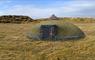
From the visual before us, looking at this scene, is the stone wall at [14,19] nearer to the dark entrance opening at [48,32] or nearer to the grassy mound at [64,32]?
the grassy mound at [64,32]

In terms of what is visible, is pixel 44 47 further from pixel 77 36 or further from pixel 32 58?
pixel 32 58

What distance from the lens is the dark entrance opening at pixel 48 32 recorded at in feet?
53.3

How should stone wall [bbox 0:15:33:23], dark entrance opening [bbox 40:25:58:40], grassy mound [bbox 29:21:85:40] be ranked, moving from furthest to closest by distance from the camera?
stone wall [bbox 0:15:33:23], grassy mound [bbox 29:21:85:40], dark entrance opening [bbox 40:25:58:40]

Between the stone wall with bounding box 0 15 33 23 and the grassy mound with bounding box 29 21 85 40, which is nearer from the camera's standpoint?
the grassy mound with bounding box 29 21 85 40

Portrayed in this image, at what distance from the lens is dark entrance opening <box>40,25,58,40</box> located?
16.2 m

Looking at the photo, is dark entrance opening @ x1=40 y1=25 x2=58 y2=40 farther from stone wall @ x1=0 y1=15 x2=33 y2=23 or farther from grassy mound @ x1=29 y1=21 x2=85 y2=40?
stone wall @ x1=0 y1=15 x2=33 y2=23

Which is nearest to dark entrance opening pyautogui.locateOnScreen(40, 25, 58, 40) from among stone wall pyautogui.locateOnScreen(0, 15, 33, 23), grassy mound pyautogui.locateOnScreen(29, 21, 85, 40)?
grassy mound pyautogui.locateOnScreen(29, 21, 85, 40)

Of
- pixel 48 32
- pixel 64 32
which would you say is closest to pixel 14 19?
pixel 64 32

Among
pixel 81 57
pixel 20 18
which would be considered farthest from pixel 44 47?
pixel 20 18

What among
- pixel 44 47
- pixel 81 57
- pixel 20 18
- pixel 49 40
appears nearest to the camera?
pixel 81 57

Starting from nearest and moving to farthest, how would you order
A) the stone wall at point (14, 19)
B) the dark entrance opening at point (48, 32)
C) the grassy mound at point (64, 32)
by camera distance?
the dark entrance opening at point (48, 32) < the grassy mound at point (64, 32) < the stone wall at point (14, 19)

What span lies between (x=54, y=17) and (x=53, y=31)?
60.7 feet

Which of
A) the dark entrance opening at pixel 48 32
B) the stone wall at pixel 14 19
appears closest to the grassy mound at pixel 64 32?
the dark entrance opening at pixel 48 32

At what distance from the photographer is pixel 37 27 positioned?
16844 millimetres
